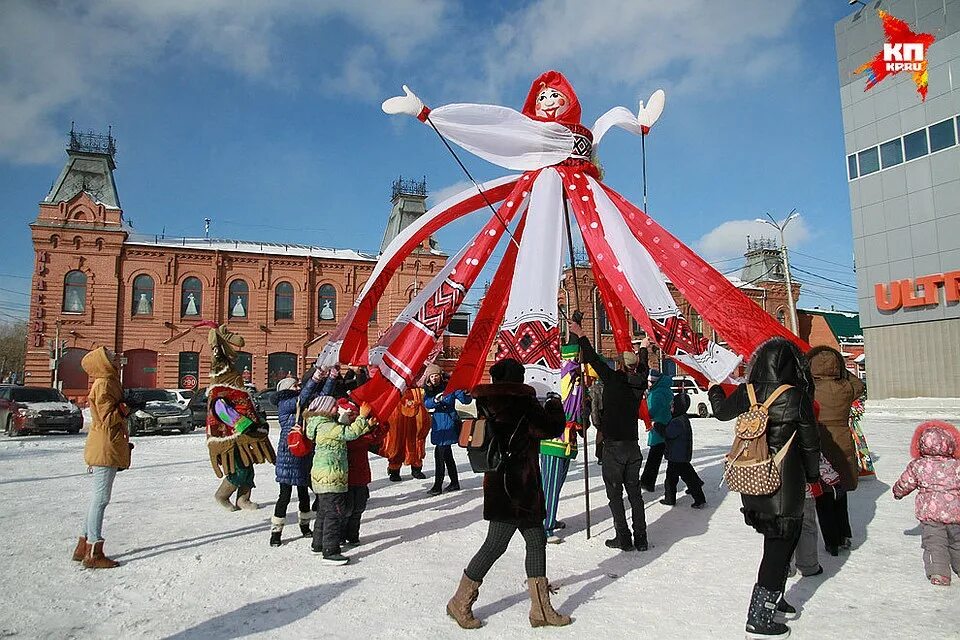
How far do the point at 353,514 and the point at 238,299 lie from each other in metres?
30.8

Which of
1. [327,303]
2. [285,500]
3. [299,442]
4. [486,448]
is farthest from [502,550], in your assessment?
[327,303]

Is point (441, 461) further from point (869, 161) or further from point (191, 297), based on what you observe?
point (191, 297)

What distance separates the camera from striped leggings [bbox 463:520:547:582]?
4105mm

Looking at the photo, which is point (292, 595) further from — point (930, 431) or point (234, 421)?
point (930, 431)

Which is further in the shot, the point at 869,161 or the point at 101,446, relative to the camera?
the point at 869,161

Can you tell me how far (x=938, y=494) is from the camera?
471cm

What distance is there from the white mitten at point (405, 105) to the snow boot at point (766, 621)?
5246 mm

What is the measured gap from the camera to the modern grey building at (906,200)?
80.7 ft

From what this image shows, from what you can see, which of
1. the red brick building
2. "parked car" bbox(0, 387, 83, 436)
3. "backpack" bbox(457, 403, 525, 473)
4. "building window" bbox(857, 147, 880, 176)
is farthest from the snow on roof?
"backpack" bbox(457, 403, 525, 473)

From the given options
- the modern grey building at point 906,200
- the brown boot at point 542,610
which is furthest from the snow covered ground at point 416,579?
the modern grey building at point 906,200

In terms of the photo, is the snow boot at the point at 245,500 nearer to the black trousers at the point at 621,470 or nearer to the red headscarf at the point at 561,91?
the black trousers at the point at 621,470

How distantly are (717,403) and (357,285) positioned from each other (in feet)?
108

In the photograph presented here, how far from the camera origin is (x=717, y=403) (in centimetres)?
453

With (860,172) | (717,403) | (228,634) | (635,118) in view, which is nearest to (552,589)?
(717,403)
